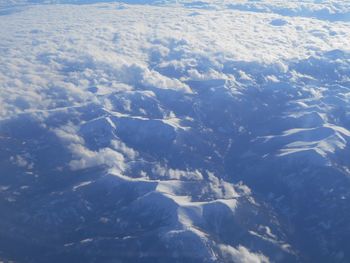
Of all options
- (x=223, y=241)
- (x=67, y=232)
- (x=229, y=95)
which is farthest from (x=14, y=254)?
(x=229, y=95)

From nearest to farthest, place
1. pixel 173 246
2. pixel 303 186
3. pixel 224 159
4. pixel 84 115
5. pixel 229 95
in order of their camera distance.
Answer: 1. pixel 173 246
2. pixel 303 186
3. pixel 224 159
4. pixel 84 115
5. pixel 229 95

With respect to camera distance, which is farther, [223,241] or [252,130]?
[252,130]

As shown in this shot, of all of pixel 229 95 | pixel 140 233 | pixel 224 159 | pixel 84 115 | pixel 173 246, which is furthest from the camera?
pixel 229 95

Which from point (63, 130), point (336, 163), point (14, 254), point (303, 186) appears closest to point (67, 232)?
point (14, 254)

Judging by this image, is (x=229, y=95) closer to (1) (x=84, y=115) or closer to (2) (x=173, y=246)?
(1) (x=84, y=115)

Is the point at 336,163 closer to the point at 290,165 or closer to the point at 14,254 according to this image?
the point at 290,165

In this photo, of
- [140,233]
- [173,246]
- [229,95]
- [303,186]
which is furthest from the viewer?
[229,95]
